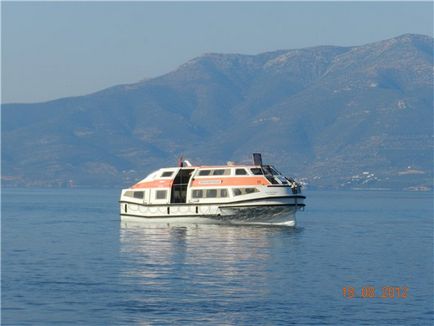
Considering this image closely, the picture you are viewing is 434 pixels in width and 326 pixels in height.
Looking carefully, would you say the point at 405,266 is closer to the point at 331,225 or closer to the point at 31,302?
the point at 31,302

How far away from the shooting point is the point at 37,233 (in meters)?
100

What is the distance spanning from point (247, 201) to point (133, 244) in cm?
1579

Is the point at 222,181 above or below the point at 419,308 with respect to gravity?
above

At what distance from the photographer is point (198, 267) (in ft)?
220

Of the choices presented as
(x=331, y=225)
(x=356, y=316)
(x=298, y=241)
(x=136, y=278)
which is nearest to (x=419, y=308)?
(x=356, y=316)

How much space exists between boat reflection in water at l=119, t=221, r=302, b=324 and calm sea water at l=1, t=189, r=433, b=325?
0.07 m

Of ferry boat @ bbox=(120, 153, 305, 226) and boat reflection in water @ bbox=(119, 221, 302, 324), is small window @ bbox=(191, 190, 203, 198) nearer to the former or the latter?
ferry boat @ bbox=(120, 153, 305, 226)

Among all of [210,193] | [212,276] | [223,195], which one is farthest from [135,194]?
[212,276]

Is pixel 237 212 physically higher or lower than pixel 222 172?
lower

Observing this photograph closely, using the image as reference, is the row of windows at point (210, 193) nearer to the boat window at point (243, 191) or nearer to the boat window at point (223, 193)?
the boat window at point (223, 193)

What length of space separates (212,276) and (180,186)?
41.1 metres

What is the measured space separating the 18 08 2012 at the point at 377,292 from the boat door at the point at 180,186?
45922mm

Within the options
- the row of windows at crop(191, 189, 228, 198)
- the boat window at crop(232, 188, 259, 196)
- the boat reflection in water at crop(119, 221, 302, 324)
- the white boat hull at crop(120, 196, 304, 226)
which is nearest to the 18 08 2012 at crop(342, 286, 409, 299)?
the boat reflection in water at crop(119, 221, 302, 324)

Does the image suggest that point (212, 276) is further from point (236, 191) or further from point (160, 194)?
point (160, 194)
